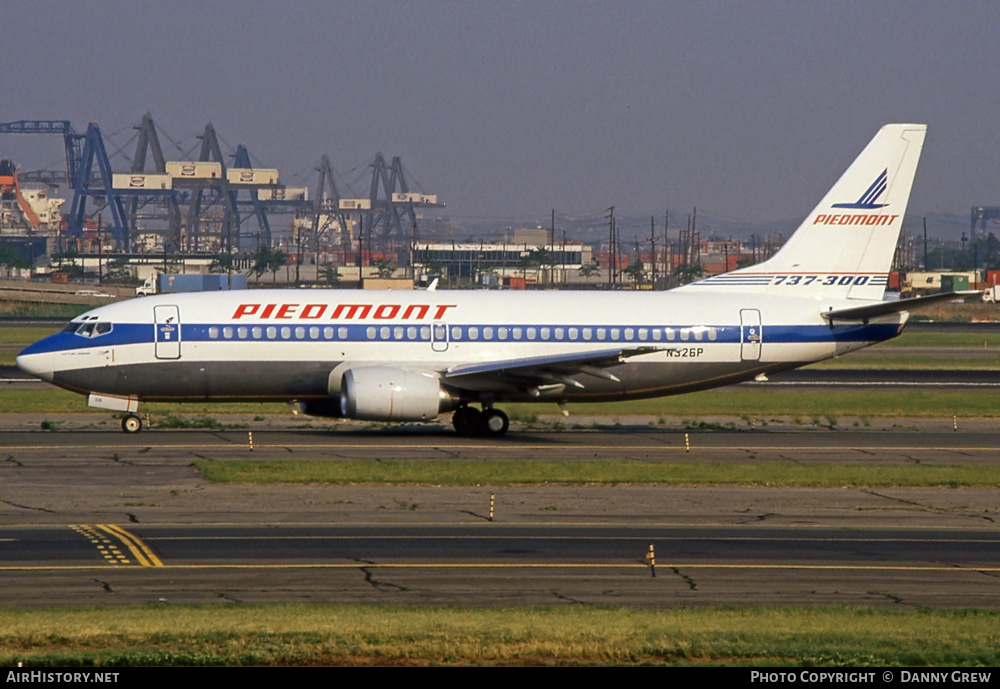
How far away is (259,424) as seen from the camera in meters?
42.2

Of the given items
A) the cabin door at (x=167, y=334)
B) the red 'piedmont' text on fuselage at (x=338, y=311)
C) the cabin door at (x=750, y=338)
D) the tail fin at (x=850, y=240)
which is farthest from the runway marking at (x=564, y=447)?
the tail fin at (x=850, y=240)

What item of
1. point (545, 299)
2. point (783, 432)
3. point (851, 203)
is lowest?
point (783, 432)

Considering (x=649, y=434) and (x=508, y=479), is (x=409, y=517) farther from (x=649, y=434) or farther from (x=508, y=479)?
(x=649, y=434)

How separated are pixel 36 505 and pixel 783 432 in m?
25.0

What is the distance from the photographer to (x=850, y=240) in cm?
4175

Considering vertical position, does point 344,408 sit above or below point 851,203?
below

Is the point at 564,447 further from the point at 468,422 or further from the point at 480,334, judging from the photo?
the point at 480,334

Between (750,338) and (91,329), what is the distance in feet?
69.1

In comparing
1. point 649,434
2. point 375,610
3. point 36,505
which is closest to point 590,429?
point 649,434

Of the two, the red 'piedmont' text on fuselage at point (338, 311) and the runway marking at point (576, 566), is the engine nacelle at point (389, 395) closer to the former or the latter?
the red 'piedmont' text on fuselage at point (338, 311)

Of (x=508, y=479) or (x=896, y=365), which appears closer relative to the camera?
(x=508, y=479)

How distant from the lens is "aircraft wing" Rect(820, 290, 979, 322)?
37750 mm

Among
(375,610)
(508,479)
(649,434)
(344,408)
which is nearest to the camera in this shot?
(375,610)
